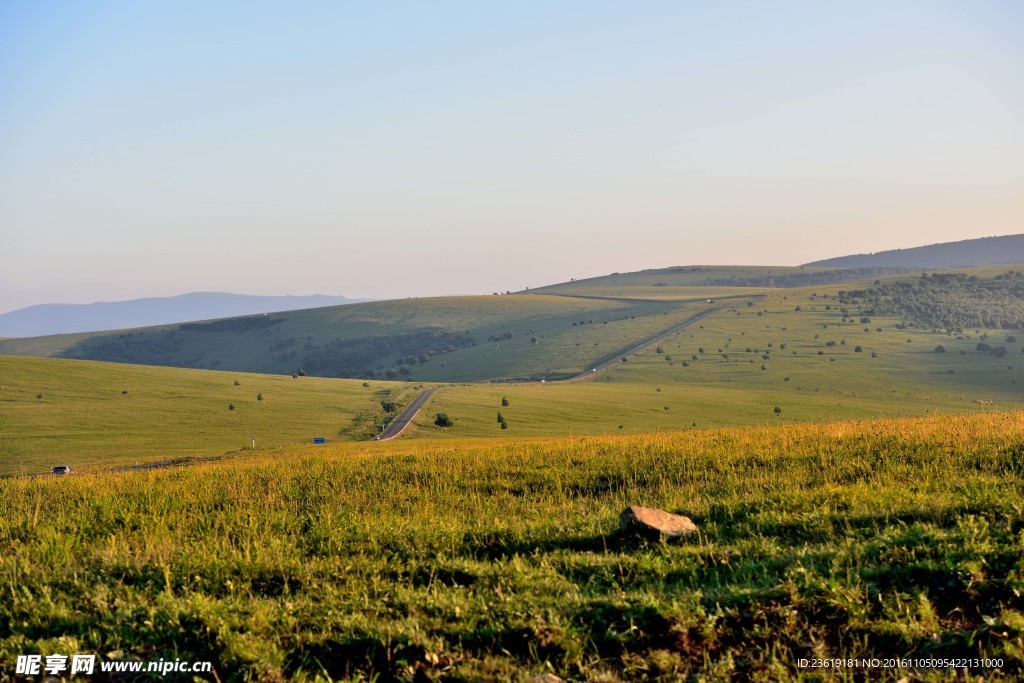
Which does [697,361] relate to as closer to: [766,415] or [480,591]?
[766,415]

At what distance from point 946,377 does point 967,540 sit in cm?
11433

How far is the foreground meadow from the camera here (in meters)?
6.93

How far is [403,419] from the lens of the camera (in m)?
77.5

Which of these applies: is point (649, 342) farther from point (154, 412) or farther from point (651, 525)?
point (651, 525)

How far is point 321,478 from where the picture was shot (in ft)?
58.6

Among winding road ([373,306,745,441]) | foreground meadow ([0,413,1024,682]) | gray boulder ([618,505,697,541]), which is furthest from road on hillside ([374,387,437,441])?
gray boulder ([618,505,697,541])

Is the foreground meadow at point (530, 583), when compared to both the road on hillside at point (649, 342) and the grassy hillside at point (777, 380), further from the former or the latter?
the road on hillside at point (649, 342)

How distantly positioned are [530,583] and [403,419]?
7019cm

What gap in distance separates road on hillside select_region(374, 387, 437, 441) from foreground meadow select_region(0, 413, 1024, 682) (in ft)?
167

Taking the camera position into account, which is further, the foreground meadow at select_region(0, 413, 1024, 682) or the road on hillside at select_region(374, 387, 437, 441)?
the road on hillside at select_region(374, 387, 437, 441)

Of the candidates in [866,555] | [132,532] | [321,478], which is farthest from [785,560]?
[321,478]

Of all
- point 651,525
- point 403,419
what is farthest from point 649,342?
point 651,525

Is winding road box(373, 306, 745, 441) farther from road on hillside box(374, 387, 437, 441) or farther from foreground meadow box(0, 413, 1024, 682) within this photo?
foreground meadow box(0, 413, 1024, 682)

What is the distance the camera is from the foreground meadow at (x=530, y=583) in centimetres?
693
